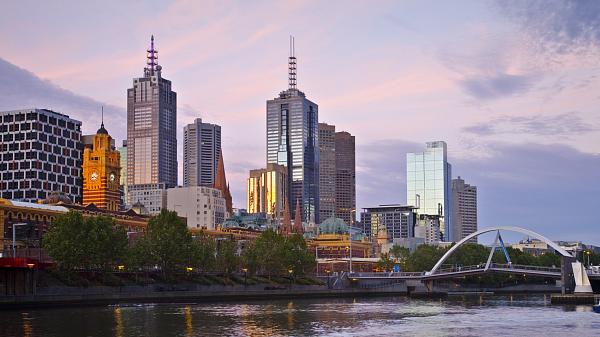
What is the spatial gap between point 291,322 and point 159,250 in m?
61.2

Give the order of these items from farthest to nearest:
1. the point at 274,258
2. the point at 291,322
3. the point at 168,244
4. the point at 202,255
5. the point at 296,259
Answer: the point at 296,259 → the point at 274,258 → the point at 202,255 → the point at 168,244 → the point at 291,322

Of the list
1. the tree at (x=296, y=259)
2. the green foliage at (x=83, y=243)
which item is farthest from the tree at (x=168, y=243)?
the tree at (x=296, y=259)

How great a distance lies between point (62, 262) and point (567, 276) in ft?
272

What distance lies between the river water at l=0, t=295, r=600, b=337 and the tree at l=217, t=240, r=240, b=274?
46.9 meters

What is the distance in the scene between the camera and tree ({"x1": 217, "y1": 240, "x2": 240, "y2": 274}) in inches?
6998

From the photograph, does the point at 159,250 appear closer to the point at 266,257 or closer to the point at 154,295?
the point at 154,295

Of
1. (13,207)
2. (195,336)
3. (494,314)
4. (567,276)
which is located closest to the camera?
(195,336)

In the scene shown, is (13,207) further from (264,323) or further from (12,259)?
(264,323)

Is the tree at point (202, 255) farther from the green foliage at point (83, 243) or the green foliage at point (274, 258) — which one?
the green foliage at point (83, 243)

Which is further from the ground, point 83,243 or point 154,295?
point 83,243

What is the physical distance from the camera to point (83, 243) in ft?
451

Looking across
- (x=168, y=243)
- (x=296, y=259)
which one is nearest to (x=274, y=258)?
(x=296, y=259)

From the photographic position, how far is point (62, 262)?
444 feet

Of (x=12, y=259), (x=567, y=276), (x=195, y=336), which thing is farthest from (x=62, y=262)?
(x=567, y=276)
